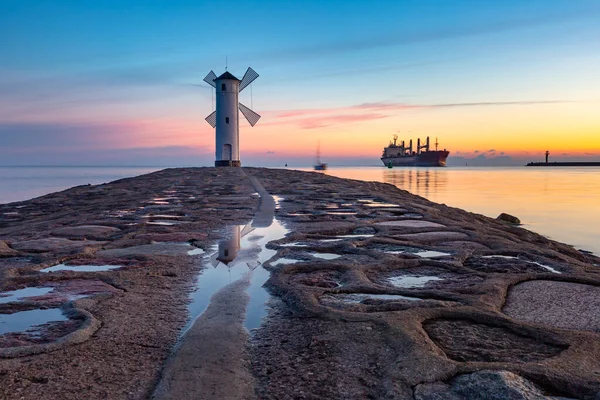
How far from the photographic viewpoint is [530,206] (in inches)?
1016

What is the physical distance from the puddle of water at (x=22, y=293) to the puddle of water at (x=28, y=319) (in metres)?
0.36

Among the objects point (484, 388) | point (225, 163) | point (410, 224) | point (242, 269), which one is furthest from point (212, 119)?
point (484, 388)

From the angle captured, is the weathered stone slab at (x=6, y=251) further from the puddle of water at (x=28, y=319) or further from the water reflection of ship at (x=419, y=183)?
the water reflection of ship at (x=419, y=183)

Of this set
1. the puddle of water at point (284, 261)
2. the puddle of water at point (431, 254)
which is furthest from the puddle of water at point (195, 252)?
the puddle of water at point (431, 254)

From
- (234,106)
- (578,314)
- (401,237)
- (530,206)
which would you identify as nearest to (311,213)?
(401,237)

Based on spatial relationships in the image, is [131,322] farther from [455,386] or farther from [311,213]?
[311,213]

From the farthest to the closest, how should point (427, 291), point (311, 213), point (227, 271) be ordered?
point (311, 213) → point (227, 271) → point (427, 291)

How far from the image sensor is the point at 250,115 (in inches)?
1422

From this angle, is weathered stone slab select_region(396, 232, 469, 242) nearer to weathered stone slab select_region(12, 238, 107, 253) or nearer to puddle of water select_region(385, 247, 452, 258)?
puddle of water select_region(385, 247, 452, 258)

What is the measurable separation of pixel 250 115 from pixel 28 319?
110 feet

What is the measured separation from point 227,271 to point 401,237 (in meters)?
2.66

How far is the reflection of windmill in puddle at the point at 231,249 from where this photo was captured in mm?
5270

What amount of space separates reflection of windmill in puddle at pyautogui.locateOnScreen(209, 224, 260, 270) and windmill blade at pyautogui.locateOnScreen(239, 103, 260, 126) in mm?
28780

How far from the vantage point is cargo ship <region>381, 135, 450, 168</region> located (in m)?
139
